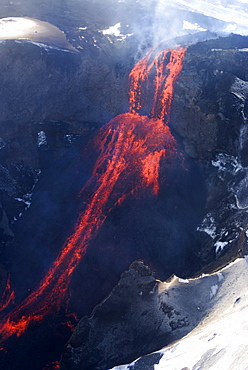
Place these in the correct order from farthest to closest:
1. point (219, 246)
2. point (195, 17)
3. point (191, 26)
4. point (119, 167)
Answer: point (195, 17) → point (191, 26) → point (119, 167) → point (219, 246)

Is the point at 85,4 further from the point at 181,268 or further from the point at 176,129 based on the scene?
the point at 181,268

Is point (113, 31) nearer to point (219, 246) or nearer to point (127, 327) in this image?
point (219, 246)

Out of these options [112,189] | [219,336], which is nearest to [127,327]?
[219,336]

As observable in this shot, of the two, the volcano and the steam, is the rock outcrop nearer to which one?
the volcano

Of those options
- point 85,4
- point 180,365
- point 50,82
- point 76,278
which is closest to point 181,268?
point 76,278

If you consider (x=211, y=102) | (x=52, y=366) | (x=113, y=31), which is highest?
(x=113, y=31)

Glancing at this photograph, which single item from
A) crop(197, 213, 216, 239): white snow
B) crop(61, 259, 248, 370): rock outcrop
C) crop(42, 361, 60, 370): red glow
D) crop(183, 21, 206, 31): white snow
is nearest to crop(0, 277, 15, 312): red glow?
crop(42, 361, 60, 370): red glow
